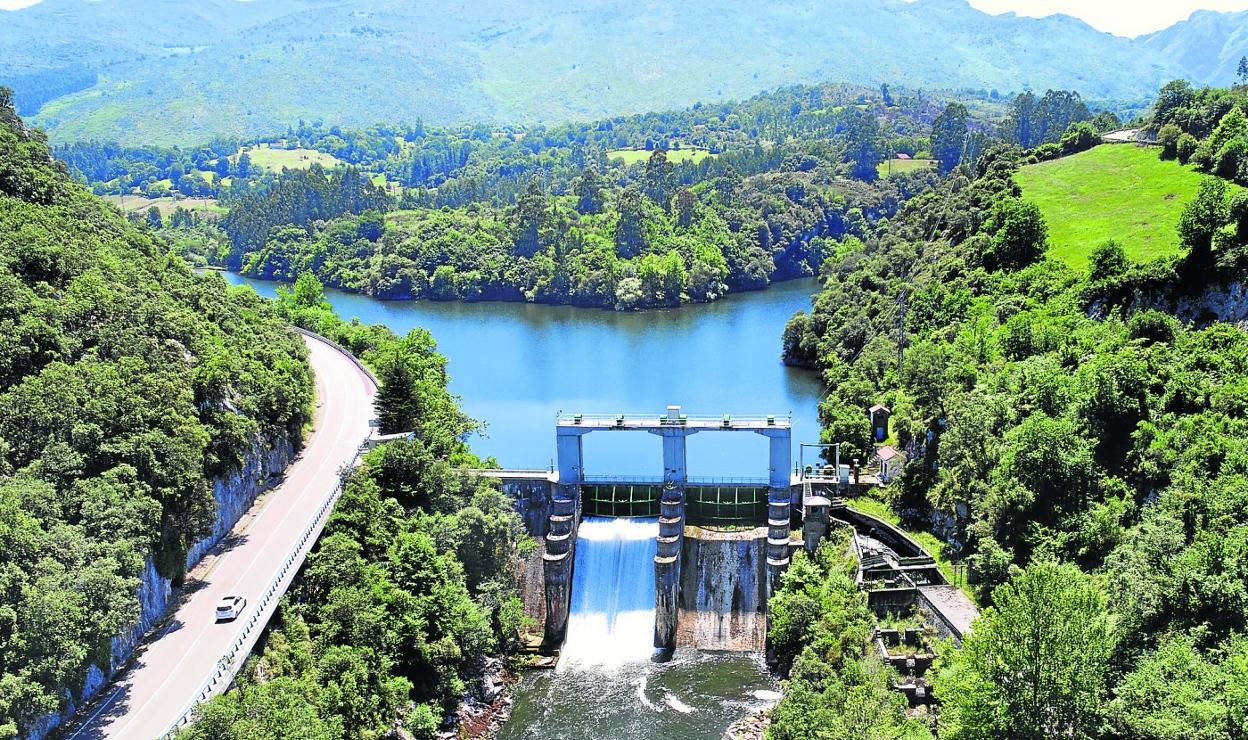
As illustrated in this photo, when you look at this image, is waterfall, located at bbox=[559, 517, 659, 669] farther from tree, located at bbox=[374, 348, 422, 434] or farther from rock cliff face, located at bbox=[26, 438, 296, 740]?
rock cliff face, located at bbox=[26, 438, 296, 740]

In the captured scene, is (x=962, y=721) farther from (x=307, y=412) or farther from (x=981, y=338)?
(x=307, y=412)

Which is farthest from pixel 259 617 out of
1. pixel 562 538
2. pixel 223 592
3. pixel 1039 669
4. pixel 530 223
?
pixel 530 223

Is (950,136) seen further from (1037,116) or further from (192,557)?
(192,557)

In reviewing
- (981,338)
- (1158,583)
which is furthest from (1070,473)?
(981,338)

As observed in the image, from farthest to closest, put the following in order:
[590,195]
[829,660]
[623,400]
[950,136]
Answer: [950,136] < [590,195] < [623,400] < [829,660]

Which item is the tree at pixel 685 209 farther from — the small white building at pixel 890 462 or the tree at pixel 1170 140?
the small white building at pixel 890 462

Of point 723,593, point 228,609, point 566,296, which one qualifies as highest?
point 228,609
